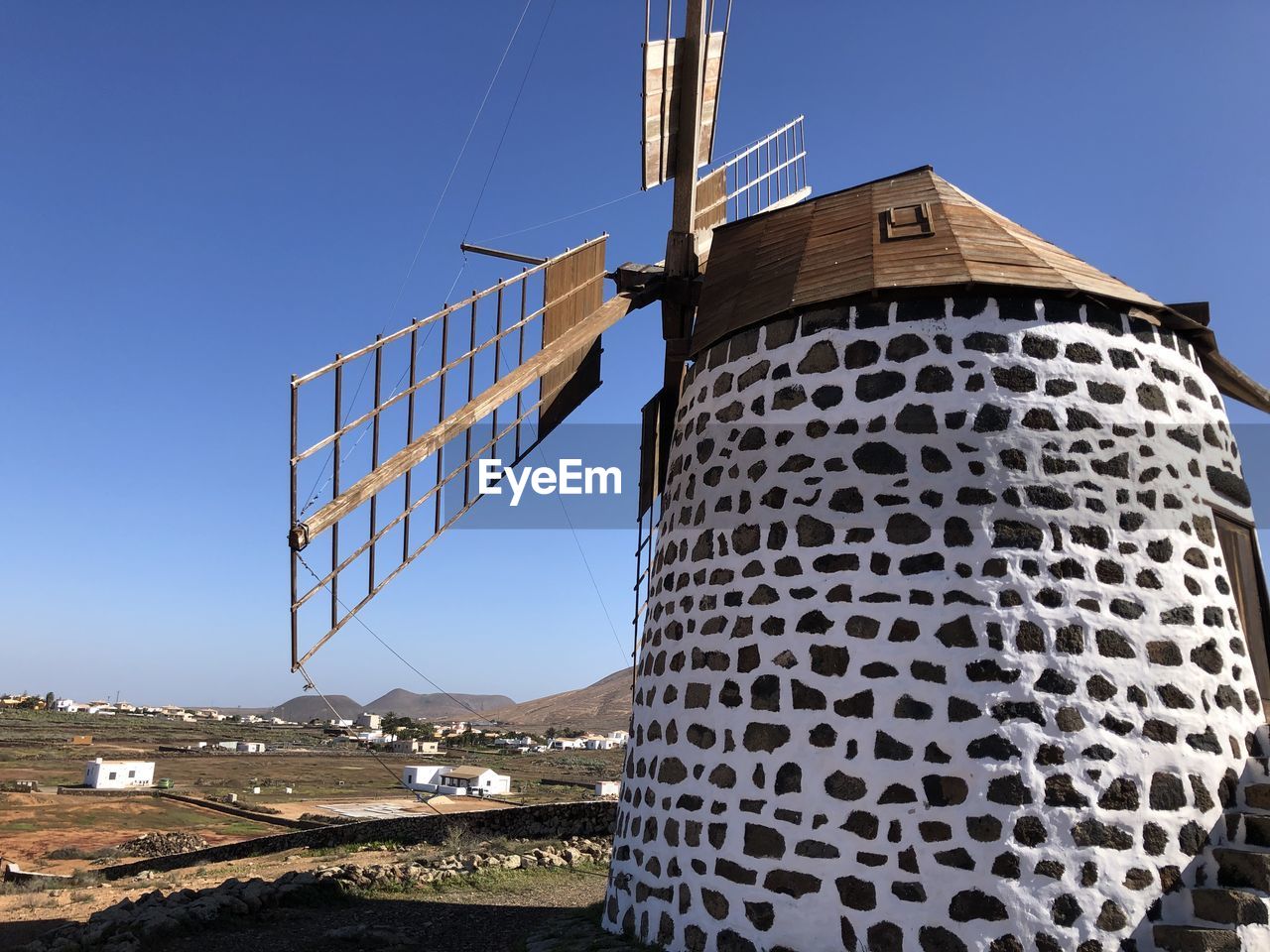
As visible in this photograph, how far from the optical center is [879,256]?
623 centimetres

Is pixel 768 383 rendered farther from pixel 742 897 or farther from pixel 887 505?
pixel 742 897

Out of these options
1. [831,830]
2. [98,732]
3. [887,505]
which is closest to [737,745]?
[831,830]

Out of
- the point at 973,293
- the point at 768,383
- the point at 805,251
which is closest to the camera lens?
the point at 973,293

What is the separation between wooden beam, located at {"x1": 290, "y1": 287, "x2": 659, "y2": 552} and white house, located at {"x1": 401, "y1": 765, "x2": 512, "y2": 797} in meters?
30.1

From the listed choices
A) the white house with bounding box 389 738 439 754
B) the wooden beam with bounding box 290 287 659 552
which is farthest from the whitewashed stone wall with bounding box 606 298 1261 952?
the white house with bounding box 389 738 439 754

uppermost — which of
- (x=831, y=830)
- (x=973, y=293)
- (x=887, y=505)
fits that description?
(x=973, y=293)

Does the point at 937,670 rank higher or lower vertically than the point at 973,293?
lower

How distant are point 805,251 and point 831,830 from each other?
4.09 metres

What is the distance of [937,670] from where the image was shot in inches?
195

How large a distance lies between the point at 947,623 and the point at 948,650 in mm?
146

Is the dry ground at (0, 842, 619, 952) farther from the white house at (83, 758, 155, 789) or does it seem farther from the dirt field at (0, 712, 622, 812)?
the white house at (83, 758, 155, 789)

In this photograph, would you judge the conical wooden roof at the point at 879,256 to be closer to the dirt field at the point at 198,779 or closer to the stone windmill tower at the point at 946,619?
the stone windmill tower at the point at 946,619

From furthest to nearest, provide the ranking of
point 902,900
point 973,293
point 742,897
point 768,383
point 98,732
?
point 98,732, point 768,383, point 973,293, point 742,897, point 902,900

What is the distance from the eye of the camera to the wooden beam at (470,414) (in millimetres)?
6527
